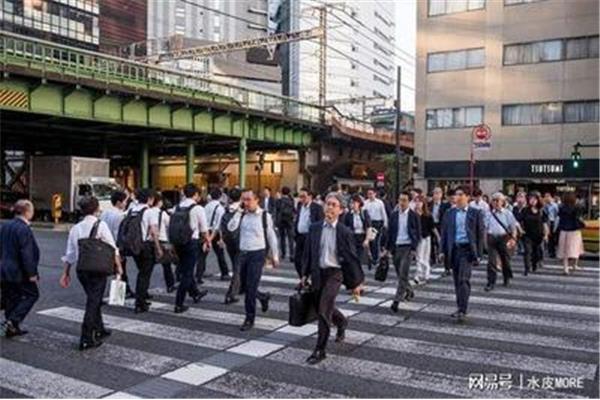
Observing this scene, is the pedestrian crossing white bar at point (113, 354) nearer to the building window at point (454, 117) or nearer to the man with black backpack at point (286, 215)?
the man with black backpack at point (286, 215)

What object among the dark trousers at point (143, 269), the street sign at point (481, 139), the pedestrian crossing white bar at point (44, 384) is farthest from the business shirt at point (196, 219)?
the street sign at point (481, 139)

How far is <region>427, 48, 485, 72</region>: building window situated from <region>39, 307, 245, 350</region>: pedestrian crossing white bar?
34070 millimetres

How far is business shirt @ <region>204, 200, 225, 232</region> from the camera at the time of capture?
11.2 metres

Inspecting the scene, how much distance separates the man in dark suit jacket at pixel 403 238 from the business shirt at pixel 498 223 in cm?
280

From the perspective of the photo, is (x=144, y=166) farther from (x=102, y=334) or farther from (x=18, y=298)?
(x=102, y=334)

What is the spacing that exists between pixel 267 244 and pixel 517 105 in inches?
1280

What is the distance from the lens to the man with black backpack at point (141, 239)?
345 inches

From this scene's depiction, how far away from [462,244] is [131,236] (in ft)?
14.8

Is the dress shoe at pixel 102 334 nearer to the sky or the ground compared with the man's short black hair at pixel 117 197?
nearer to the ground

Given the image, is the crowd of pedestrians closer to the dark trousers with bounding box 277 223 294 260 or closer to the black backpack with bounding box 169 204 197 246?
the black backpack with bounding box 169 204 197 246

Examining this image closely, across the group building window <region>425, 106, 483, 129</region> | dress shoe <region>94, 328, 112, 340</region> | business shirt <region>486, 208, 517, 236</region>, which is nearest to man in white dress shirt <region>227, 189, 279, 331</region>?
dress shoe <region>94, 328, 112, 340</region>

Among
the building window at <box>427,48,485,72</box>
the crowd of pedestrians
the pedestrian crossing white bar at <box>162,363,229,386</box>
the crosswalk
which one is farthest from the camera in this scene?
the building window at <box>427,48,485,72</box>

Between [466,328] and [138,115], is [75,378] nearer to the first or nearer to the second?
[466,328]

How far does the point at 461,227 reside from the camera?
846cm
